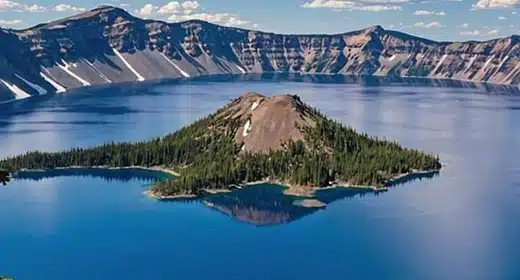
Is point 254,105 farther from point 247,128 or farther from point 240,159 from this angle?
point 240,159

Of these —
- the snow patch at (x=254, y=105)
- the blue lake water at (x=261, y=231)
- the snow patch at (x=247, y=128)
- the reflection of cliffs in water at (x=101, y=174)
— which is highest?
the snow patch at (x=254, y=105)

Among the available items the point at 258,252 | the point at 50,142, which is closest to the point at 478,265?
the point at 258,252

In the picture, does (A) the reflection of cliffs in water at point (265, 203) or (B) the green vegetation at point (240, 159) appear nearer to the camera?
(A) the reflection of cliffs in water at point (265, 203)

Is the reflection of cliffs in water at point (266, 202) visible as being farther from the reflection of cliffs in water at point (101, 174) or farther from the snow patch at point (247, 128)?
the snow patch at point (247, 128)

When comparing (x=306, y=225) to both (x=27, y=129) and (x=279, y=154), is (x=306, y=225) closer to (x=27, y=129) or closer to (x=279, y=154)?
(x=279, y=154)

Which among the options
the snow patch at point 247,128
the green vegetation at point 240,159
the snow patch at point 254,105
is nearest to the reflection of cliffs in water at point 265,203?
the green vegetation at point 240,159

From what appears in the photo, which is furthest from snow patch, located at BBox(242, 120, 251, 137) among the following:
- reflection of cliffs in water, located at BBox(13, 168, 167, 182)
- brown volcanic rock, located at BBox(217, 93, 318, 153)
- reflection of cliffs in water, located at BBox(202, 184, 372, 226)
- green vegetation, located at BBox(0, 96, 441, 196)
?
reflection of cliffs in water, located at BBox(202, 184, 372, 226)

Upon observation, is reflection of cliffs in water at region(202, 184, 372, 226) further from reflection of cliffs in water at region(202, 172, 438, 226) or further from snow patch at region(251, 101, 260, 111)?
snow patch at region(251, 101, 260, 111)
